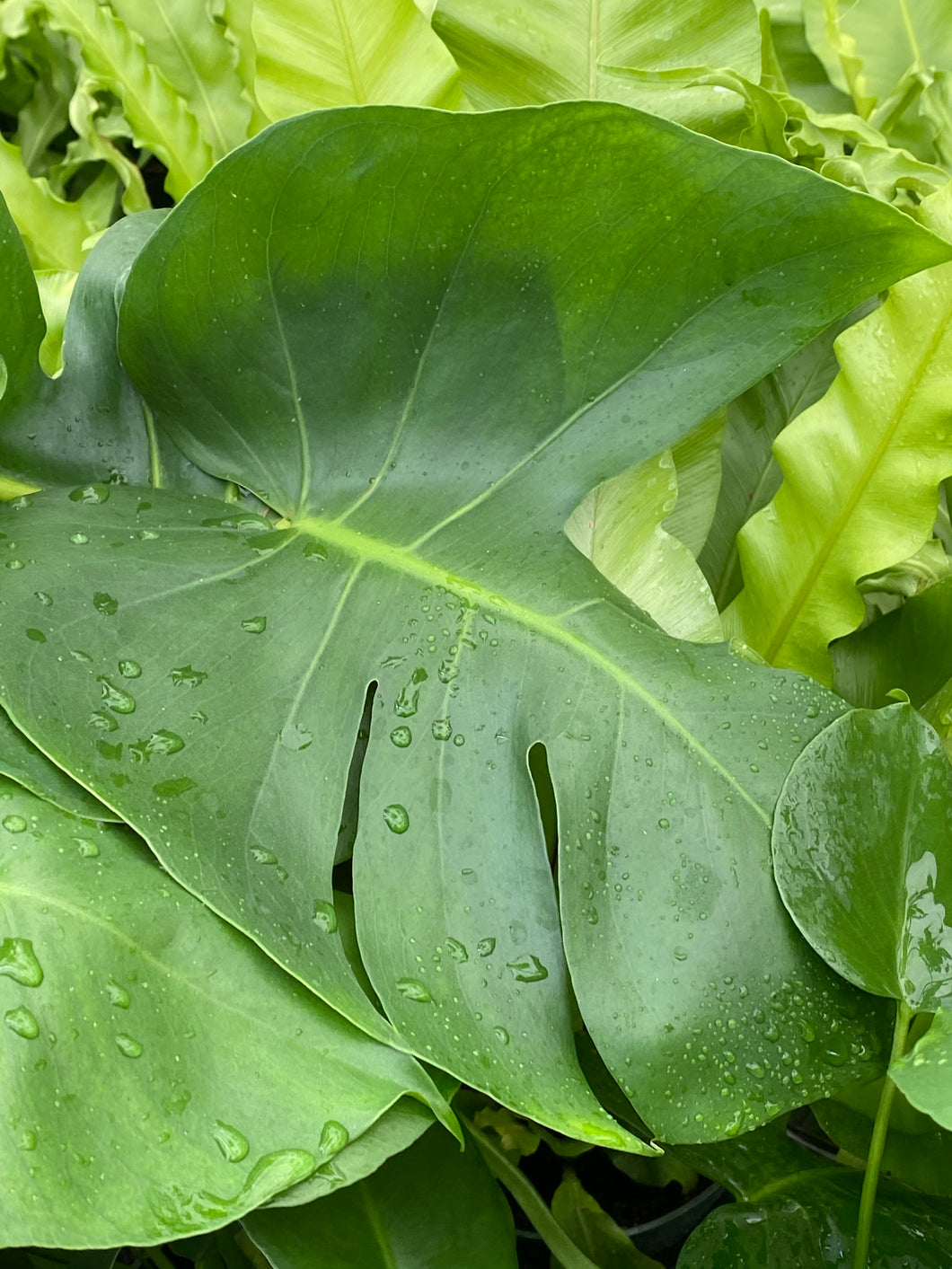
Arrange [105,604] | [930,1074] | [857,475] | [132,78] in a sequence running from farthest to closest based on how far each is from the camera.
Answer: [132,78], [857,475], [105,604], [930,1074]

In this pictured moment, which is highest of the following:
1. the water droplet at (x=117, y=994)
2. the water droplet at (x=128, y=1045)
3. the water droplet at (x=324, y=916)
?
the water droplet at (x=117, y=994)

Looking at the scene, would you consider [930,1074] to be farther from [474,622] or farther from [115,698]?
[115,698]

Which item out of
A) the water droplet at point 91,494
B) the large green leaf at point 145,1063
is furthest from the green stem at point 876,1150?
the water droplet at point 91,494

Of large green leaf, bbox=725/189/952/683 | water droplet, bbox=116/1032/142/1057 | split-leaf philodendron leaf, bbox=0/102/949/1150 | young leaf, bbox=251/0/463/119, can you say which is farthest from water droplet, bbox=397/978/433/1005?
young leaf, bbox=251/0/463/119

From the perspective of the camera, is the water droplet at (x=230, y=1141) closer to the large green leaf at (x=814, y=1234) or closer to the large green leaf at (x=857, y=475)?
the large green leaf at (x=814, y=1234)

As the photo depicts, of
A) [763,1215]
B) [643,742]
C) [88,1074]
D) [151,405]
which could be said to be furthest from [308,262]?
[763,1215]

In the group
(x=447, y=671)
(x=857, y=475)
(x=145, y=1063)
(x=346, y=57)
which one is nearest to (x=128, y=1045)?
(x=145, y=1063)
